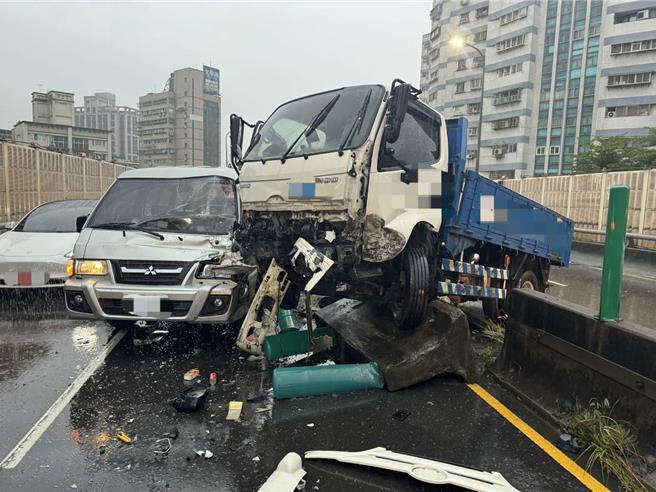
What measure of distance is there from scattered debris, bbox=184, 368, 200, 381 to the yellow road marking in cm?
252

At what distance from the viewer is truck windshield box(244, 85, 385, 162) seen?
446 cm

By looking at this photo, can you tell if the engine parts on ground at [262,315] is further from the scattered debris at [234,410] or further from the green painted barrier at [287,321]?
the scattered debris at [234,410]

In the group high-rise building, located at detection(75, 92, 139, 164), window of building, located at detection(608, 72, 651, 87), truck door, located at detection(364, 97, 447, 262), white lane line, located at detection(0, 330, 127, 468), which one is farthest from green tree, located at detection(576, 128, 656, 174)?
high-rise building, located at detection(75, 92, 139, 164)

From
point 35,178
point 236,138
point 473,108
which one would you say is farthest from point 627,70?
point 236,138

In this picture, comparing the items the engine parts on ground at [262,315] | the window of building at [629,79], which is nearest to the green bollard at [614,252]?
the engine parts on ground at [262,315]

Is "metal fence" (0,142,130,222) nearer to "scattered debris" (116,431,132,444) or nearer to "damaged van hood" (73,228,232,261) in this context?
"damaged van hood" (73,228,232,261)

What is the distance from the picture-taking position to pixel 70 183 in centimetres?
1700

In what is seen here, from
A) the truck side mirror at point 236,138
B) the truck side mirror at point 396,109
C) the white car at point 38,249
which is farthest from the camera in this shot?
the white car at point 38,249

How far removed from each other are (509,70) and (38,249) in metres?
55.9

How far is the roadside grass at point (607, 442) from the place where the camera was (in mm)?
2828

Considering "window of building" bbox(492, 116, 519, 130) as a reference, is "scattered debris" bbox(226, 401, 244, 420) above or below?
below

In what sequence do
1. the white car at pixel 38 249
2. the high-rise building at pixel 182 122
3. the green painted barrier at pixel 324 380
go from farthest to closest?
the high-rise building at pixel 182 122 → the white car at pixel 38 249 → the green painted barrier at pixel 324 380

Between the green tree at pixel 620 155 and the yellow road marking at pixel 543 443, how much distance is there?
118 ft

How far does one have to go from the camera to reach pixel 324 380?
4035mm
